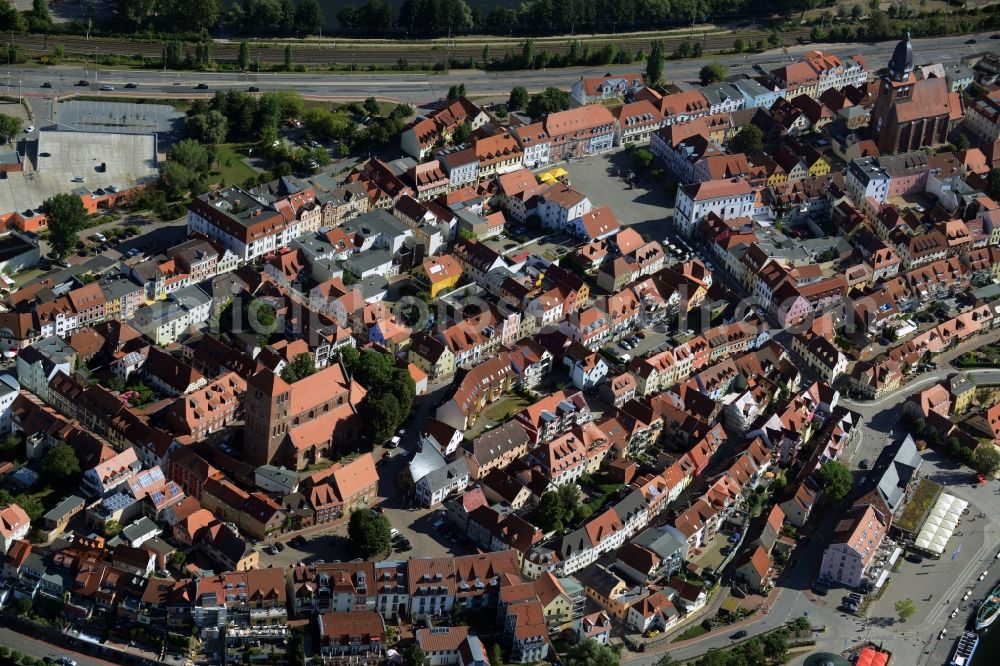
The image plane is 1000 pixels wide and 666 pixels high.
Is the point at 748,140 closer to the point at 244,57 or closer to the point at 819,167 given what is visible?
the point at 819,167

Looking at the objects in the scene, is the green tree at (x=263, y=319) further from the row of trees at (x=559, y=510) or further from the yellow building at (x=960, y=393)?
the yellow building at (x=960, y=393)

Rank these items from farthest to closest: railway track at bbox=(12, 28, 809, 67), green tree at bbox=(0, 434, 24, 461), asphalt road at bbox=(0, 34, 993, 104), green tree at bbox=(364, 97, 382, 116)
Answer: railway track at bbox=(12, 28, 809, 67), asphalt road at bbox=(0, 34, 993, 104), green tree at bbox=(364, 97, 382, 116), green tree at bbox=(0, 434, 24, 461)

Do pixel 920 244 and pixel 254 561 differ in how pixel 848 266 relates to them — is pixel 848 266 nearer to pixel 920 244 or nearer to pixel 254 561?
pixel 920 244

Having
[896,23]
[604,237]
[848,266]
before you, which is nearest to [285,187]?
[604,237]

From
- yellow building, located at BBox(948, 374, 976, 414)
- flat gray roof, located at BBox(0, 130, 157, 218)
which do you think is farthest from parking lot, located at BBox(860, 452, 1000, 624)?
flat gray roof, located at BBox(0, 130, 157, 218)

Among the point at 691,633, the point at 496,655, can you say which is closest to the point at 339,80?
the point at 691,633

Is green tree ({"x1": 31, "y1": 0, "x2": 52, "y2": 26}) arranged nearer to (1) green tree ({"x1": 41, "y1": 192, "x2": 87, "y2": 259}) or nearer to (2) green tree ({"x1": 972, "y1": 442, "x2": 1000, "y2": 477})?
(1) green tree ({"x1": 41, "y1": 192, "x2": 87, "y2": 259})
